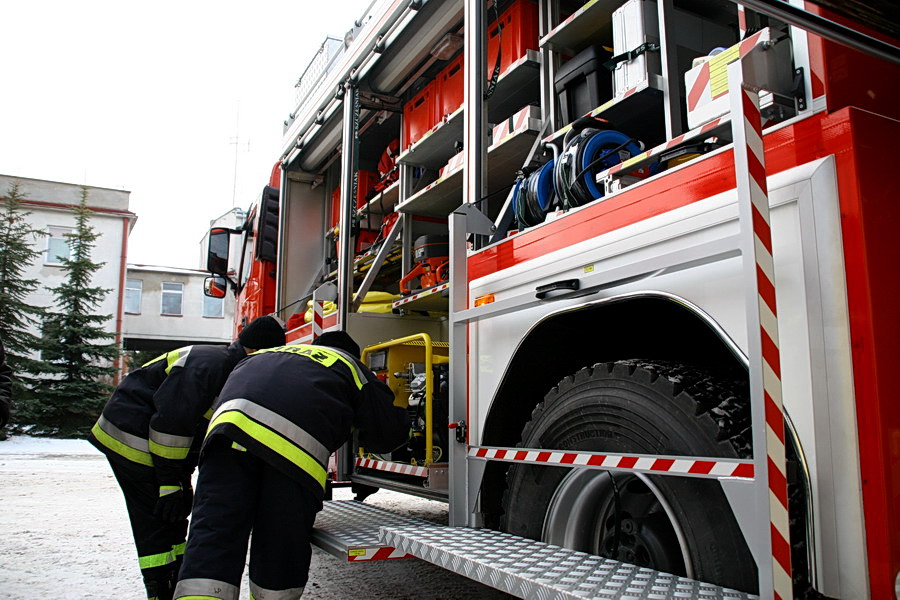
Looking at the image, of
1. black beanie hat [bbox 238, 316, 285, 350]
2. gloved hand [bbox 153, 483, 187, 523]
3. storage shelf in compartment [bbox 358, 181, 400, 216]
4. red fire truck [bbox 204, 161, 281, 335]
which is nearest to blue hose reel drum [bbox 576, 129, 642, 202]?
black beanie hat [bbox 238, 316, 285, 350]

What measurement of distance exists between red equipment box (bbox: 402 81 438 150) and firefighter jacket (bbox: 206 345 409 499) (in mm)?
2394

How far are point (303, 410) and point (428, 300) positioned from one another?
6.02ft

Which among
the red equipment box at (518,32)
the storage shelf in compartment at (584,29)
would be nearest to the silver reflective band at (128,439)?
the red equipment box at (518,32)

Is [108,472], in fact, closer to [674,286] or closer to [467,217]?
[467,217]

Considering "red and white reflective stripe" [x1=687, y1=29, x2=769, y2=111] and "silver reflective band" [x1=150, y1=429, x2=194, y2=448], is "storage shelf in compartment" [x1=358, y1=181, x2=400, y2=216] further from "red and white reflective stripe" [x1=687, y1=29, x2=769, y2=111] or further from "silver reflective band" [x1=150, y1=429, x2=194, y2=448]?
"red and white reflective stripe" [x1=687, y1=29, x2=769, y2=111]

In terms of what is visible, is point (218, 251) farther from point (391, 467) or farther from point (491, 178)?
point (391, 467)

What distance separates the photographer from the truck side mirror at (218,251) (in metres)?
8.93

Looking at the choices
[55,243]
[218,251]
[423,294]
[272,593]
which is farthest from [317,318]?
[55,243]

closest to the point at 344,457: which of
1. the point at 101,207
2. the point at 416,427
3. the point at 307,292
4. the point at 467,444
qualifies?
the point at 416,427

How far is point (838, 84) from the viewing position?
189 cm

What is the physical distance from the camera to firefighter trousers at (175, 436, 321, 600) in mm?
2812

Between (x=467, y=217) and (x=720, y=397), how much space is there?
1.48 meters

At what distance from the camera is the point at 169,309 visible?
3391 cm

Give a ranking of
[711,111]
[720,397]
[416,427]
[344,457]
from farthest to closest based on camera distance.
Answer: [344,457] < [416,427] < [711,111] < [720,397]
